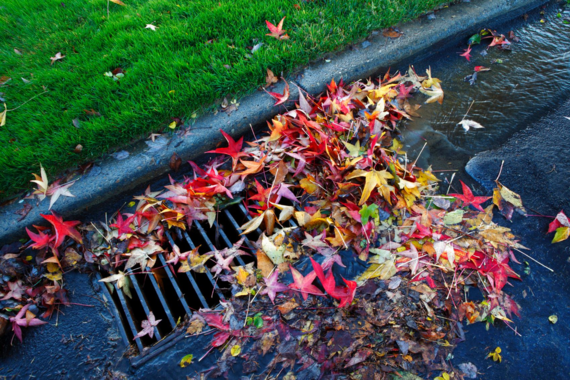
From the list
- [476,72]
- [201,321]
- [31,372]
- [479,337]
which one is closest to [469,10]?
[476,72]

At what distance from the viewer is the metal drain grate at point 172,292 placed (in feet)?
5.19

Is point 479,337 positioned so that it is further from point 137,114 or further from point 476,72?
point 137,114

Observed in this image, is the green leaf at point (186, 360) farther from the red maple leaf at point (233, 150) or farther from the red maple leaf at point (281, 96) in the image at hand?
the red maple leaf at point (281, 96)

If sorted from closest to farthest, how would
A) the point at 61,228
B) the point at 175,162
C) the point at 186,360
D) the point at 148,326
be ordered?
the point at 186,360 → the point at 148,326 → the point at 61,228 → the point at 175,162

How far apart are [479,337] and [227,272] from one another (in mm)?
1267

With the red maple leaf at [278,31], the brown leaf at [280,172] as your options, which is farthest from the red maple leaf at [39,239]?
the red maple leaf at [278,31]

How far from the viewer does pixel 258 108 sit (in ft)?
7.43

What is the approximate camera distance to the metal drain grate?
1.58 meters

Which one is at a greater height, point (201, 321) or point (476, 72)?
point (476, 72)

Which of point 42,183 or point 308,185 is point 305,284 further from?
point 42,183

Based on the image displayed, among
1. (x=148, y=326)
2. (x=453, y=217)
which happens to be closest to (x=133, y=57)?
(x=148, y=326)

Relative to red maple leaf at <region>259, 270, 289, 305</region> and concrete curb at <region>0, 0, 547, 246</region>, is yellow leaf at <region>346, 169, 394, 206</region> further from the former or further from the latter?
concrete curb at <region>0, 0, 547, 246</region>

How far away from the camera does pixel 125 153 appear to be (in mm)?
2094

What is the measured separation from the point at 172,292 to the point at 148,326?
22 cm
